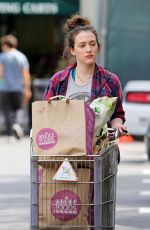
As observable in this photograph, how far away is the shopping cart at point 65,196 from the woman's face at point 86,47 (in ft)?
2.95

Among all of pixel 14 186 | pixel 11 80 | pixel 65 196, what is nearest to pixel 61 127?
pixel 65 196

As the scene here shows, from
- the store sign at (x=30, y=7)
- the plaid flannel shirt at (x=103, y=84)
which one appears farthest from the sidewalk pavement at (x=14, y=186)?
the store sign at (x=30, y=7)

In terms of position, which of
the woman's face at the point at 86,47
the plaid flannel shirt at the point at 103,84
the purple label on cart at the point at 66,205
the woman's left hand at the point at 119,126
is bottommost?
the purple label on cart at the point at 66,205

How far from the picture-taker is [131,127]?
18281 millimetres

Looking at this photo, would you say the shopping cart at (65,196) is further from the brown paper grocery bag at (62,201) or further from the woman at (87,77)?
the woman at (87,77)

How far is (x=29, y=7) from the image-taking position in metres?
23.8

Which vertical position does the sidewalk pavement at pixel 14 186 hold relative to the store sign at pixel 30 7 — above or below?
below

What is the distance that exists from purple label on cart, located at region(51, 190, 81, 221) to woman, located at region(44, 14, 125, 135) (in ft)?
2.69

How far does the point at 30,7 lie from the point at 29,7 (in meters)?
0.03

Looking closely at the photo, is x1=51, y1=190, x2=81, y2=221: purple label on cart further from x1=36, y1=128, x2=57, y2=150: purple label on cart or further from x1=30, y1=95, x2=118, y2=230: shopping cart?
x1=36, y1=128, x2=57, y2=150: purple label on cart

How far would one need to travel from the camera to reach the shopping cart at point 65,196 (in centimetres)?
715

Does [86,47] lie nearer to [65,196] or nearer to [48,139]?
[48,139]

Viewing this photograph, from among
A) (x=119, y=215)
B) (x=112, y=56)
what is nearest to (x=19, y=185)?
(x=119, y=215)

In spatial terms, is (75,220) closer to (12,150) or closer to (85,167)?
(85,167)
